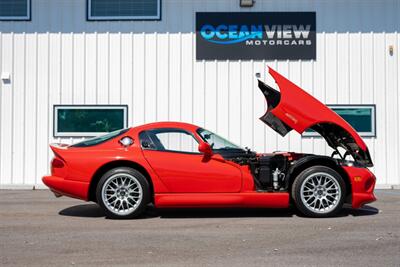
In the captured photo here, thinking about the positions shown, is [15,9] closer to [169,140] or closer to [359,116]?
[169,140]

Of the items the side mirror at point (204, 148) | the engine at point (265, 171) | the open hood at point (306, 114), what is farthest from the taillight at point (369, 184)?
the side mirror at point (204, 148)

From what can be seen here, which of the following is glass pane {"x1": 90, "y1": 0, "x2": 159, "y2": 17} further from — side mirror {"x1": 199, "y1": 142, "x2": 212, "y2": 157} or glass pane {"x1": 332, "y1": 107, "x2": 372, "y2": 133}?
side mirror {"x1": 199, "y1": 142, "x2": 212, "y2": 157}

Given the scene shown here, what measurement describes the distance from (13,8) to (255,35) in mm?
5724

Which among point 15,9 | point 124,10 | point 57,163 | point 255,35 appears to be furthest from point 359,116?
point 15,9

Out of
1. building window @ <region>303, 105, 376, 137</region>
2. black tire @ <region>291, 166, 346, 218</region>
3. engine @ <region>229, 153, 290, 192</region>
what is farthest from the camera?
building window @ <region>303, 105, 376, 137</region>

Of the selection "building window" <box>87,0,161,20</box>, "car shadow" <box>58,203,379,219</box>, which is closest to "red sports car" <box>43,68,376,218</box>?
"car shadow" <box>58,203,379,219</box>

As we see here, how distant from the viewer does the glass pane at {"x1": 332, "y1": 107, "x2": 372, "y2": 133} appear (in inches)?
507

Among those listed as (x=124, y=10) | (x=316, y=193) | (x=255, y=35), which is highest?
(x=124, y=10)

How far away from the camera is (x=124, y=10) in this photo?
13164mm

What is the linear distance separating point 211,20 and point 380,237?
7897 mm

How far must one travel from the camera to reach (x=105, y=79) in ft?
42.8

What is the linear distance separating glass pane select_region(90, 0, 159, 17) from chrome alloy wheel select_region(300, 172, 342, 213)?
686cm

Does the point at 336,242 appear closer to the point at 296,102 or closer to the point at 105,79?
the point at 296,102

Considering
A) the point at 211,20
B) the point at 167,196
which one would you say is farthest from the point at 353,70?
the point at 167,196
